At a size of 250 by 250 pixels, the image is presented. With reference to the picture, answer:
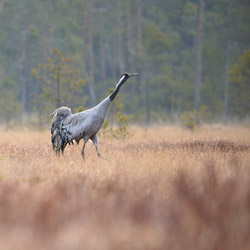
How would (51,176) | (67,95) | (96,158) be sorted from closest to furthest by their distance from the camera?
(51,176) < (96,158) < (67,95)

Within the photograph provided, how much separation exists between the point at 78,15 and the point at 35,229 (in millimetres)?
36098

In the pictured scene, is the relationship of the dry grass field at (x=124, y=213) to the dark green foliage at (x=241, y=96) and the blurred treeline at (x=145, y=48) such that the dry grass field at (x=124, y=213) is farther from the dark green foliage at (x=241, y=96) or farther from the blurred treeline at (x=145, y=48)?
the blurred treeline at (x=145, y=48)

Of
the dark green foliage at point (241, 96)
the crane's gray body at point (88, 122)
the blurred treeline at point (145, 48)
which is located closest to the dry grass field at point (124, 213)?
the crane's gray body at point (88, 122)

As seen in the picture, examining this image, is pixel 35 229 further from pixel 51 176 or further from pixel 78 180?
pixel 51 176

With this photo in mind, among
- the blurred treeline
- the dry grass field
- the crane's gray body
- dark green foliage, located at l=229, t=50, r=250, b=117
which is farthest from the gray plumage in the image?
the blurred treeline

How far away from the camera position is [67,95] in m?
17.8

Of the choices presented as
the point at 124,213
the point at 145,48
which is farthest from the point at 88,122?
the point at 145,48

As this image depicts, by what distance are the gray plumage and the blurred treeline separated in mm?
17129

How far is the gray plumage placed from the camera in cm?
927

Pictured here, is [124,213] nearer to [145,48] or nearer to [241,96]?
[241,96]

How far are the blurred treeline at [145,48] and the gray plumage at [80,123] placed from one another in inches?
674

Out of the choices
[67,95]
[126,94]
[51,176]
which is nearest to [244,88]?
[126,94]

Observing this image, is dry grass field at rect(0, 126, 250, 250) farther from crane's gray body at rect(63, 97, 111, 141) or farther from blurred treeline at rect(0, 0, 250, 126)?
blurred treeline at rect(0, 0, 250, 126)

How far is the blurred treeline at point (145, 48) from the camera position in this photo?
1155 inches
